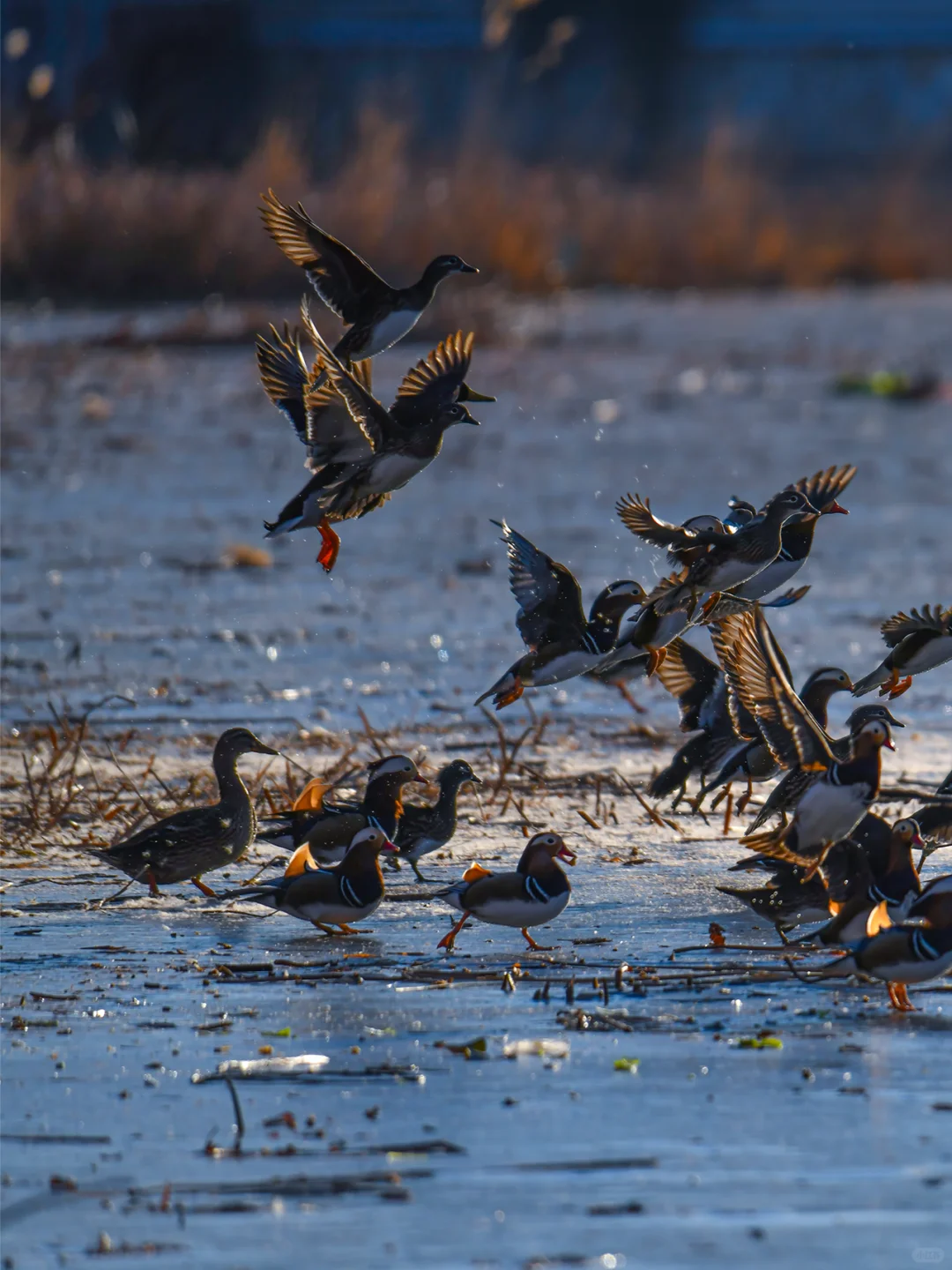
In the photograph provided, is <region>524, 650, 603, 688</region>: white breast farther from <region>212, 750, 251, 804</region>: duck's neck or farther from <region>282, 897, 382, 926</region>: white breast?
<region>282, 897, 382, 926</region>: white breast

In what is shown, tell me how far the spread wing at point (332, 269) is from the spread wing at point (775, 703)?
61.5 inches

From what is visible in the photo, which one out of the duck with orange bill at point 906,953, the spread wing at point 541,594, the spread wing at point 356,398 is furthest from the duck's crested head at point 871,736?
the spread wing at point 356,398

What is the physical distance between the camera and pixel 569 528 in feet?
49.5

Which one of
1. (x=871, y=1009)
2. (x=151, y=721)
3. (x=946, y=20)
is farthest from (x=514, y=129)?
(x=871, y=1009)

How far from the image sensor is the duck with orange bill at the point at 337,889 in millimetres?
6230

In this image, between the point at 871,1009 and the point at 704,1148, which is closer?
the point at 704,1148

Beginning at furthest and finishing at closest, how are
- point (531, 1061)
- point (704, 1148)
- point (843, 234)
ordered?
point (843, 234)
point (531, 1061)
point (704, 1148)

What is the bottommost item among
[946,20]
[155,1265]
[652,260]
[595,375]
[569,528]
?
[155,1265]

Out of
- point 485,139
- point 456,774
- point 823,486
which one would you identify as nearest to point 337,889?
point 456,774

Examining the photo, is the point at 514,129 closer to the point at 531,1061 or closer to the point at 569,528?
the point at 569,528

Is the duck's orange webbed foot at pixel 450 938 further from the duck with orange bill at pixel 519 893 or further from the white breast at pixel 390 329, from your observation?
the white breast at pixel 390 329

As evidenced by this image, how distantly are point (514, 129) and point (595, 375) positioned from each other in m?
19.4

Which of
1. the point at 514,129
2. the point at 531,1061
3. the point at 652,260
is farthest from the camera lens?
the point at 514,129

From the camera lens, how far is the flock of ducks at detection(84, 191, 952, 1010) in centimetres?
613
